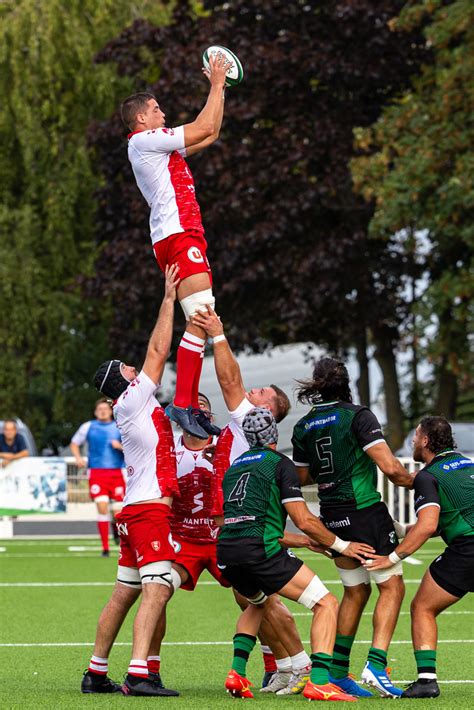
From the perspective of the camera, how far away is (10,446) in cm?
2539

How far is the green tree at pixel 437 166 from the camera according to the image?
93.1 feet

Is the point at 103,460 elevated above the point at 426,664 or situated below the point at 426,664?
above

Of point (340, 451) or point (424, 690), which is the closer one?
point (424, 690)

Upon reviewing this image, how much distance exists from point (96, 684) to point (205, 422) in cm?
184

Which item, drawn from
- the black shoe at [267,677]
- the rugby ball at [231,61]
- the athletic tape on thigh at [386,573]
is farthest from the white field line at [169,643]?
the rugby ball at [231,61]

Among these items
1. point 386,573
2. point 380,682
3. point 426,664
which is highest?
point 386,573

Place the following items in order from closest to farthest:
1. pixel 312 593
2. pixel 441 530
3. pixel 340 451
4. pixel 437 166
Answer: pixel 312 593 → pixel 340 451 → pixel 441 530 → pixel 437 166

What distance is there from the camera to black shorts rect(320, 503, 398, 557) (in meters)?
9.77

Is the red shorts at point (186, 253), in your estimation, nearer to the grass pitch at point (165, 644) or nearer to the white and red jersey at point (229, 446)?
the white and red jersey at point (229, 446)

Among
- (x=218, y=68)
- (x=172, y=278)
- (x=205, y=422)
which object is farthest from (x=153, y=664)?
(x=218, y=68)

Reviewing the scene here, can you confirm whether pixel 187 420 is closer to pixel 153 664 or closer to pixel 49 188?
pixel 153 664

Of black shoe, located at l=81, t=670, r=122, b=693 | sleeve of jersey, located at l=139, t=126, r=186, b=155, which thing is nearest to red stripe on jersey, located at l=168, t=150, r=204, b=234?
sleeve of jersey, located at l=139, t=126, r=186, b=155

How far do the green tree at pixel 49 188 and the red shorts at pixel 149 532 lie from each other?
27732mm

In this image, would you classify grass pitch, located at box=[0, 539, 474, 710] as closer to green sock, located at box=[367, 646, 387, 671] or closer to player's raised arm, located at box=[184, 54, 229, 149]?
green sock, located at box=[367, 646, 387, 671]
